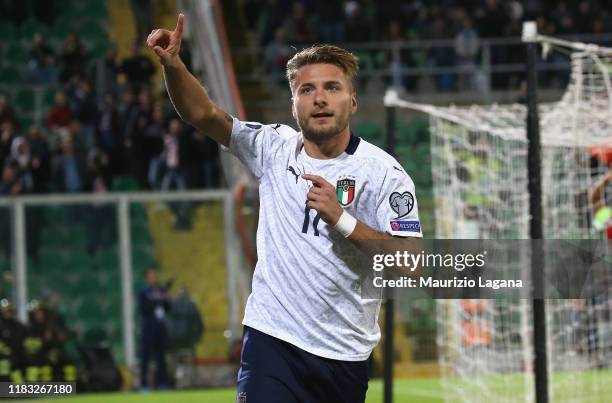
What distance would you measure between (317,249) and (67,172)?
13822 millimetres

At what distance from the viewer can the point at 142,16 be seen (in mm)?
21828

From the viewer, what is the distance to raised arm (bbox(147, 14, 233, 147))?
4742mm

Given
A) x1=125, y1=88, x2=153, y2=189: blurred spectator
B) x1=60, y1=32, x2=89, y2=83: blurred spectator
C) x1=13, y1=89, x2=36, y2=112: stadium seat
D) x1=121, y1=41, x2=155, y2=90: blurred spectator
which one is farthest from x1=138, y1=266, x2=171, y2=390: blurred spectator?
x1=13, y1=89, x2=36, y2=112: stadium seat

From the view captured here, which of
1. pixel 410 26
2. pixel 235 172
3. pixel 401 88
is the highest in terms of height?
pixel 410 26

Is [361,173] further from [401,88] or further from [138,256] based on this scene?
[401,88]

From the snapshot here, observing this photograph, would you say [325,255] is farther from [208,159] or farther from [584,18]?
[584,18]

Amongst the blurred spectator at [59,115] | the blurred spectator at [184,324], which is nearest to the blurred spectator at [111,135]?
the blurred spectator at [59,115]

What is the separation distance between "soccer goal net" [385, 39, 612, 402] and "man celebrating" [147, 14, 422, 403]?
6632 millimetres

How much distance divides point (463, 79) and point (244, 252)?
18.9 feet

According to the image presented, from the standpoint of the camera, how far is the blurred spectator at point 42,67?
68.3ft

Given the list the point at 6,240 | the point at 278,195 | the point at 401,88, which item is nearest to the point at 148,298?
the point at 6,240

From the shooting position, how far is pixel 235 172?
1798cm

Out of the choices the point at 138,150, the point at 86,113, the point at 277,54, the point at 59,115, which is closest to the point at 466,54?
the point at 277,54

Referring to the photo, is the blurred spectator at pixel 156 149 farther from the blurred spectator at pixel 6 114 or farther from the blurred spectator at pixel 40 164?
the blurred spectator at pixel 6 114
